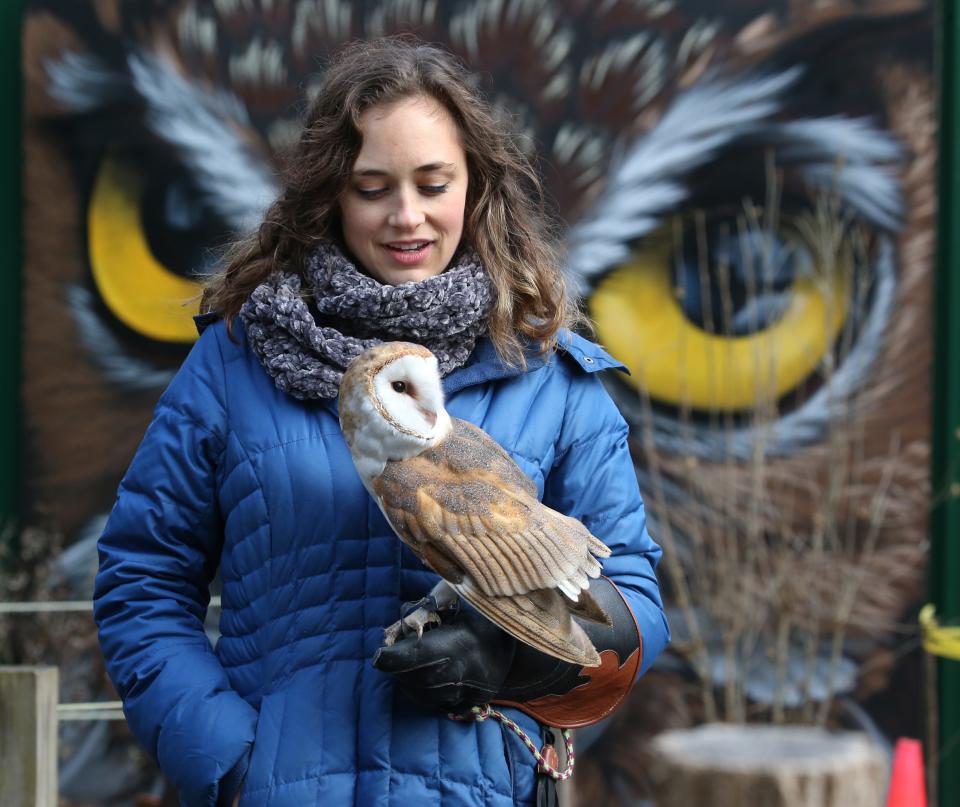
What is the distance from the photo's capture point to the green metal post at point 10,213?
4.55m

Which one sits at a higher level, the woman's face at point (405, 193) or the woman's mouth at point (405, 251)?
the woman's face at point (405, 193)

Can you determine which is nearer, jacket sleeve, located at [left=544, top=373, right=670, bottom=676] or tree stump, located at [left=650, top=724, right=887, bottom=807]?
tree stump, located at [left=650, top=724, right=887, bottom=807]

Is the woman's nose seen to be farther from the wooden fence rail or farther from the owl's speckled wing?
the wooden fence rail

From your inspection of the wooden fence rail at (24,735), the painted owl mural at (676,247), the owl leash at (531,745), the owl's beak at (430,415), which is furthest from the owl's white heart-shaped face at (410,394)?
the painted owl mural at (676,247)

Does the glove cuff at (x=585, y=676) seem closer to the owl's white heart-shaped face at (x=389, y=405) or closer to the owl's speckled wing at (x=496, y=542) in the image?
the owl's speckled wing at (x=496, y=542)

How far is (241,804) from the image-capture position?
1646mm

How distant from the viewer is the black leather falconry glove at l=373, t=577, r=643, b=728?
155 cm

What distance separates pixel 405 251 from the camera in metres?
1.83

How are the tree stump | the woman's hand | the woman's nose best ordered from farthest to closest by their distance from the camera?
the woman's nose < the woman's hand < the tree stump

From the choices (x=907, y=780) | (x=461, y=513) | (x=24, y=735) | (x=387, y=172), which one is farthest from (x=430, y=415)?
(x=907, y=780)

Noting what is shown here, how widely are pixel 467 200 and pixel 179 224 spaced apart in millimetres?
2718

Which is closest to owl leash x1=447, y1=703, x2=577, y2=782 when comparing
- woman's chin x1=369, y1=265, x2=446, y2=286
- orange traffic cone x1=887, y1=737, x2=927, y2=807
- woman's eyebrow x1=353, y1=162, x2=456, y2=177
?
woman's chin x1=369, y1=265, x2=446, y2=286

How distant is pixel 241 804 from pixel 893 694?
10.1 feet

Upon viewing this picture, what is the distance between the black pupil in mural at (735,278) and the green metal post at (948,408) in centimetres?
50
